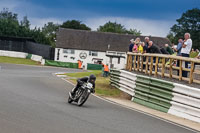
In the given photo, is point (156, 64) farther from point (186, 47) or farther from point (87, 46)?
point (87, 46)

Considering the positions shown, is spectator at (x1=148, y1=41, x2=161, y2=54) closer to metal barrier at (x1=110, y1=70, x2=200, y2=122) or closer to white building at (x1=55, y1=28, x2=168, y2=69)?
metal barrier at (x1=110, y1=70, x2=200, y2=122)

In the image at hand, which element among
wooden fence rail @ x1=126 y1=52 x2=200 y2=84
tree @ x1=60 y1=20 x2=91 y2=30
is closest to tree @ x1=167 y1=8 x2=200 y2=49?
tree @ x1=60 y1=20 x2=91 y2=30

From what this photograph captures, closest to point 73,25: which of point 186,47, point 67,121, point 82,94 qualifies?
point 186,47

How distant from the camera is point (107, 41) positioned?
286 ft

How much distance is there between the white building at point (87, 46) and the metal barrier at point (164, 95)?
64276 millimetres

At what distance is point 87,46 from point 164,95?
70.8 metres

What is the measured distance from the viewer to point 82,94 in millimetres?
13750

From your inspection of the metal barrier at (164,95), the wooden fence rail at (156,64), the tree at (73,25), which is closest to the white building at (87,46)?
the tree at (73,25)

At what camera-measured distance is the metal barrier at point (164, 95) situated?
43.4 feet

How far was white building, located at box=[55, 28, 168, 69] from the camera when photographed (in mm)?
83938

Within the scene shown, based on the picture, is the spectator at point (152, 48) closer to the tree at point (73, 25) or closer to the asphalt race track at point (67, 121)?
the asphalt race track at point (67, 121)

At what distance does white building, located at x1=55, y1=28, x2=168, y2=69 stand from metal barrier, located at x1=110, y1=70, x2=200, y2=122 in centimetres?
6428

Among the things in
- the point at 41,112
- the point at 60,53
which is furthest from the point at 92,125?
the point at 60,53

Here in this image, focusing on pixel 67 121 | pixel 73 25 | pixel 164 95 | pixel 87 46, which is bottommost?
pixel 67 121
